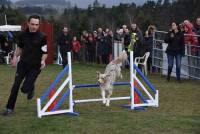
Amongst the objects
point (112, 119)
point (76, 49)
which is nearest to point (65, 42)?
point (76, 49)

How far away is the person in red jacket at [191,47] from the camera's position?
16328 mm

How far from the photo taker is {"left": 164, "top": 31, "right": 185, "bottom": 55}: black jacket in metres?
15.3

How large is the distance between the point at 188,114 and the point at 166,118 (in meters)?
0.77

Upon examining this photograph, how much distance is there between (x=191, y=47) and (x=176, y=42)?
1.47 m

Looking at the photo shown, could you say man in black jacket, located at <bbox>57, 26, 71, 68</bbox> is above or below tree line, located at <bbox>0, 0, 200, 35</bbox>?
below

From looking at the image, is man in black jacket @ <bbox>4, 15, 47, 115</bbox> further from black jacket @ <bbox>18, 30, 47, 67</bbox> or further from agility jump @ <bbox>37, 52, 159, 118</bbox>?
agility jump @ <bbox>37, 52, 159, 118</bbox>

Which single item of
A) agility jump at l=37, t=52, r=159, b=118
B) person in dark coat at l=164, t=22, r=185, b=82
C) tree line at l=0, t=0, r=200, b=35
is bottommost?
agility jump at l=37, t=52, r=159, b=118

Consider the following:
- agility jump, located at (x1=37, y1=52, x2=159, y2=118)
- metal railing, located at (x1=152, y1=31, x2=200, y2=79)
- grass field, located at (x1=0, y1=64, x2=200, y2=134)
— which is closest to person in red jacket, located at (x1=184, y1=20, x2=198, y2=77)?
metal railing, located at (x1=152, y1=31, x2=200, y2=79)

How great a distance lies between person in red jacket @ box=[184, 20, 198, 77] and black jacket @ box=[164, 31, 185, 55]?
1051mm

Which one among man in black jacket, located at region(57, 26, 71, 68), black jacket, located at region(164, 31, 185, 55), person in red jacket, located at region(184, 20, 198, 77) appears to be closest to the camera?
black jacket, located at region(164, 31, 185, 55)

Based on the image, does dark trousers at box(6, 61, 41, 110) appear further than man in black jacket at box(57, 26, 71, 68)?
No

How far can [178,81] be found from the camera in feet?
51.8

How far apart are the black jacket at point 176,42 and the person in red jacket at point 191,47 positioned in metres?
1.05

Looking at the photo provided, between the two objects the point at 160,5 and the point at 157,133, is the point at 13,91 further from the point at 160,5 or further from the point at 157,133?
the point at 160,5
